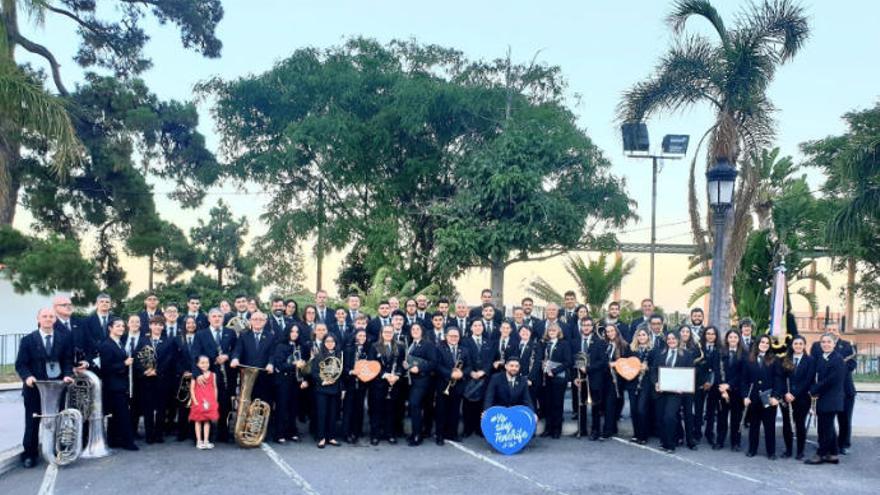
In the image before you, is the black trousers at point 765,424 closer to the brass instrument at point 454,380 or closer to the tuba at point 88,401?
the brass instrument at point 454,380

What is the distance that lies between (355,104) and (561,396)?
1975cm

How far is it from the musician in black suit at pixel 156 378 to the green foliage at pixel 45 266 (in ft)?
37.1

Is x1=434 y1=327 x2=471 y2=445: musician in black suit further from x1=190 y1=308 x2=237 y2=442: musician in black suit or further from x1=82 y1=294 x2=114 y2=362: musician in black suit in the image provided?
x1=82 y1=294 x2=114 y2=362: musician in black suit

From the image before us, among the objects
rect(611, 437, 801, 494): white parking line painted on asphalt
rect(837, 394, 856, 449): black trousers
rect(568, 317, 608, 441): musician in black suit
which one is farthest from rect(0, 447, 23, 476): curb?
rect(837, 394, 856, 449): black trousers

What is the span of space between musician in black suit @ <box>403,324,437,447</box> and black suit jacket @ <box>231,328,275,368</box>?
1822mm

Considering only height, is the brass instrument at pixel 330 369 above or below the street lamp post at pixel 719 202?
below

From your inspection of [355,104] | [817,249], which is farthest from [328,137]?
[817,249]

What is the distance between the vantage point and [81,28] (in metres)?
32.6

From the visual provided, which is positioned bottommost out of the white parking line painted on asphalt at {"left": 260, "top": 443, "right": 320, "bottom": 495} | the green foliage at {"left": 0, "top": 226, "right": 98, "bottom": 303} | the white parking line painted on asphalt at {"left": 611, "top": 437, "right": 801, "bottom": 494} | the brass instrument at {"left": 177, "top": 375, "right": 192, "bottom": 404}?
the white parking line painted on asphalt at {"left": 260, "top": 443, "right": 320, "bottom": 495}

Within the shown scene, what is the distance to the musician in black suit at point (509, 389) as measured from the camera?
12.6m

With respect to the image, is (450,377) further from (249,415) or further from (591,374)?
(249,415)

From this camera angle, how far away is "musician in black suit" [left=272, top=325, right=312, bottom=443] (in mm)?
12641

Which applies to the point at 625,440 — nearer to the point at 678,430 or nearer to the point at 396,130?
the point at 678,430

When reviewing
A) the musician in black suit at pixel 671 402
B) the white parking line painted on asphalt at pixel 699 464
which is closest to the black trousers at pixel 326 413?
the white parking line painted on asphalt at pixel 699 464
